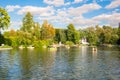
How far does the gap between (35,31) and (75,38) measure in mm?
42686

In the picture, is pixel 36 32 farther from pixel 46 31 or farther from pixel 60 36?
pixel 60 36

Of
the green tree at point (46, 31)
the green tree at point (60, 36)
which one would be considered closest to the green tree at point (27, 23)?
the green tree at point (46, 31)

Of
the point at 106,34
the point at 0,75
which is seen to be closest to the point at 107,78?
the point at 0,75

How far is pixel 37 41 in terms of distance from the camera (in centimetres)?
13600

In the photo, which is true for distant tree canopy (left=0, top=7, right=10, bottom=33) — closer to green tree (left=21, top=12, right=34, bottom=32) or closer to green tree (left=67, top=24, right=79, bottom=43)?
green tree (left=21, top=12, right=34, bottom=32)

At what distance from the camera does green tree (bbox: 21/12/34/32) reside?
153 m

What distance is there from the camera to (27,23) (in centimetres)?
15388

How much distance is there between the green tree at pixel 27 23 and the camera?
152837 millimetres

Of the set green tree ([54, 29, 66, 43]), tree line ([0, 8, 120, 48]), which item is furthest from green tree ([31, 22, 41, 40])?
green tree ([54, 29, 66, 43])

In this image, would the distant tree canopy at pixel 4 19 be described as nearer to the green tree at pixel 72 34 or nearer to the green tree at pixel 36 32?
the green tree at pixel 36 32

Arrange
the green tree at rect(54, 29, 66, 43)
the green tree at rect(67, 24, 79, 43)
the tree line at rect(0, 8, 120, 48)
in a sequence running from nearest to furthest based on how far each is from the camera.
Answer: the tree line at rect(0, 8, 120, 48) < the green tree at rect(54, 29, 66, 43) < the green tree at rect(67, 24, 79, 43)

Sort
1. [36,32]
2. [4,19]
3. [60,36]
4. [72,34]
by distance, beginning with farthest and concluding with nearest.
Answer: [72,34] → [60,36] → [36,32] → [4,19]

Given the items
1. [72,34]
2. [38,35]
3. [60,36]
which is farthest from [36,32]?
[72,34]

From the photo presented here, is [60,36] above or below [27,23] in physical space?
below
